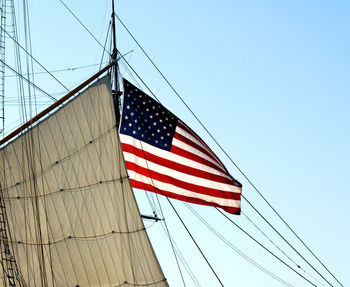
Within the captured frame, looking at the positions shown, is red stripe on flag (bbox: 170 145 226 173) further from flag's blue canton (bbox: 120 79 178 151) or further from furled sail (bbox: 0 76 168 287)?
furled sail (bbox: 0 76 168 287)

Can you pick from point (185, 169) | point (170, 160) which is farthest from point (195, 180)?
point (170, 160)

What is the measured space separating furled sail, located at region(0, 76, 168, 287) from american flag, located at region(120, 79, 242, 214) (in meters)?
0.77

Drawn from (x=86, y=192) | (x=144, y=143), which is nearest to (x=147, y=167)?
(x=144, y=143)

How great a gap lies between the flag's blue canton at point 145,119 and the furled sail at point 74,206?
32.8 inches

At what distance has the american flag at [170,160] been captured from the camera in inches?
1185

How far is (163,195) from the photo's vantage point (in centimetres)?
3050

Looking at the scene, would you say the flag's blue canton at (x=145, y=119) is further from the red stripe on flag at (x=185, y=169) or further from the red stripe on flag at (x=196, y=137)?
the red stripe on flag at (x=185, y=169)

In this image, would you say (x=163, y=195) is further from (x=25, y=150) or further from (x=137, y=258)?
(x=25, y=150)

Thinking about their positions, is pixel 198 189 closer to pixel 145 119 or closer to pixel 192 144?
pixel 192 144

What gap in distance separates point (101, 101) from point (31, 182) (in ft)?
17.3

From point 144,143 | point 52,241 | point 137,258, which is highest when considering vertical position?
point 144,143

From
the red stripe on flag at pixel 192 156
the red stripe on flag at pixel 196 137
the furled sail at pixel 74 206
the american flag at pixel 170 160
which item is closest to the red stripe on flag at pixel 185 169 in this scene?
the american flag at pixel 170 160

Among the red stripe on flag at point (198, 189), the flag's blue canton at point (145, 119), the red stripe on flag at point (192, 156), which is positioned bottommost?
the red stripe on flag at point (198, 189)

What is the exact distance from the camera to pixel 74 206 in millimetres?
31031
